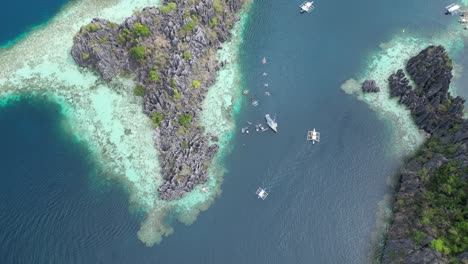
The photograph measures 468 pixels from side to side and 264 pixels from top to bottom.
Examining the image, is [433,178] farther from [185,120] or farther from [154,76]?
[154,76]

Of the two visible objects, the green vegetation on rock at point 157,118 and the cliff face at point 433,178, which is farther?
the green vegetation on rock at point 157,118

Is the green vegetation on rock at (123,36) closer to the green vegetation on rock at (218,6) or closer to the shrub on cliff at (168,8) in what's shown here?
the shrub on cliff at (168,8)

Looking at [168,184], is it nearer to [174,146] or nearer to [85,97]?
[174,146]

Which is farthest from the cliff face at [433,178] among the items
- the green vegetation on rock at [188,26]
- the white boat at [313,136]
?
the green vegetation on rock at [188,26]

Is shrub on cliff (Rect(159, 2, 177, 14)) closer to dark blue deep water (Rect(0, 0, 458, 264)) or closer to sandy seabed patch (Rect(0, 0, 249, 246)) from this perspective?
sandy seabed patch (Rect(0, 0, 249, 246))

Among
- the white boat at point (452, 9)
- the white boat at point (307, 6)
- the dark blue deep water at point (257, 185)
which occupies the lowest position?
the dark blue deep water at point (257, 185)

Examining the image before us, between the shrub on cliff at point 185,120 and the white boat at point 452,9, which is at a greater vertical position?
the white boat at point 452,9

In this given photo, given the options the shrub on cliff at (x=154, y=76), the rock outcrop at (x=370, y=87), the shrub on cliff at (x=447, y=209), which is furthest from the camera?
the rock outcrop at (x=370, y=87)
